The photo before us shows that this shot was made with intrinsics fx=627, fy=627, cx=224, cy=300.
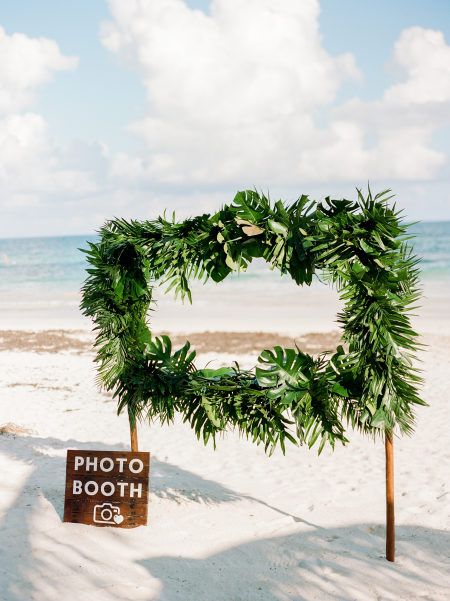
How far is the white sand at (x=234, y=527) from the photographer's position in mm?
4223

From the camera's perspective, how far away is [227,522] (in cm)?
548

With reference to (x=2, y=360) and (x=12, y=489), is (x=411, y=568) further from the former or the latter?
(x=2, y=360)

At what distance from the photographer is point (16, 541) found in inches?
184

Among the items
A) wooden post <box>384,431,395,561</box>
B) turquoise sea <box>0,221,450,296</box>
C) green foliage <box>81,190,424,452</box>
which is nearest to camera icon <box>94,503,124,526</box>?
green foliage <box>81,190,424,452</box>

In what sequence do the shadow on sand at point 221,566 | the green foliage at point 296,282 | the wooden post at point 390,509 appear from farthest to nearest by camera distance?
1. the wooden post at point 390,509
2. the green foliage at point 296,282
3. the shadow on sand at point 221,566

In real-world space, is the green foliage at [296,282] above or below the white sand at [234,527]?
above

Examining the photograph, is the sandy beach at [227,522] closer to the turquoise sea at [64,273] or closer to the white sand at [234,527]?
→ the white sand at [234,527]

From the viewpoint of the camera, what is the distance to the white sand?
422 cm

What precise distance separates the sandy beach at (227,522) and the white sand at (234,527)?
0.01 m

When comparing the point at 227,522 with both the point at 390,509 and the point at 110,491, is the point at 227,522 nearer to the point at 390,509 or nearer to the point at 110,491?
the point at 110,491

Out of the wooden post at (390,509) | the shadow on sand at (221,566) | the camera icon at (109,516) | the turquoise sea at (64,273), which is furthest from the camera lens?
the turquoise sea at (64,273)

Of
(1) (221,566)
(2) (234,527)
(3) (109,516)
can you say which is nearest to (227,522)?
(2) (234,527)

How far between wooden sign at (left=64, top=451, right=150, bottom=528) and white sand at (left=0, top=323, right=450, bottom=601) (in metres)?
0.11

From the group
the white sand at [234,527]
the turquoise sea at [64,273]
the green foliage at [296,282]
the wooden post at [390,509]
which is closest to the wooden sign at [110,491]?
the white sand at [234,527]
